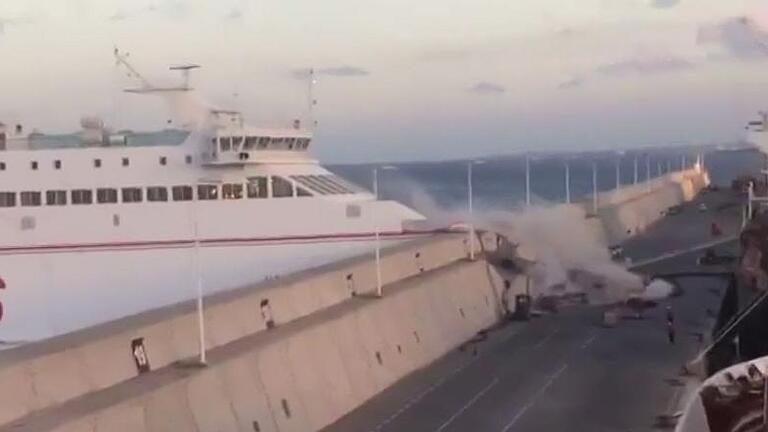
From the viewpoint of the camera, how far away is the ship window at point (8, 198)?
2151 inches

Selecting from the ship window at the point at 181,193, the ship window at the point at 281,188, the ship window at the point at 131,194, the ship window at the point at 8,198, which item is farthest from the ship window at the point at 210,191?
the ship window at the point at 8,198

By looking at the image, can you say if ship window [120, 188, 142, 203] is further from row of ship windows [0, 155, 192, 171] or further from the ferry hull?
the ferry hull

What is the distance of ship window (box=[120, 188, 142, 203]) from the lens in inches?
2114

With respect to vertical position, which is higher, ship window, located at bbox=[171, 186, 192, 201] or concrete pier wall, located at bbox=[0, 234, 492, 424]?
ship window, located at bbox=[171, 186, 192, 201]

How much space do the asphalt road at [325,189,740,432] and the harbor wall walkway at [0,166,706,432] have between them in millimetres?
686

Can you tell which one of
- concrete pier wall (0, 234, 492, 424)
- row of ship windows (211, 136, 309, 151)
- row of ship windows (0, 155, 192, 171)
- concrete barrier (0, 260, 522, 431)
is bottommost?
concrete barrier (0, 260, 522, 431)

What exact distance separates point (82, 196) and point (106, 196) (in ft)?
3.10

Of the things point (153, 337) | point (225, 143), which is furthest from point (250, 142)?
point (153, 337)

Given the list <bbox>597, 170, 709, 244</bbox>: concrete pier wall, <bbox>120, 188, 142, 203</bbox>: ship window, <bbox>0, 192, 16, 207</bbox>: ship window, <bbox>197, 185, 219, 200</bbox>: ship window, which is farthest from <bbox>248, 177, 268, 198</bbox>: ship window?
<bbox>597, 170, 709, 244</bbox>: concrete pier wall

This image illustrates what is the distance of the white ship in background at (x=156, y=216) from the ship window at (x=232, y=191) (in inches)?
2.1

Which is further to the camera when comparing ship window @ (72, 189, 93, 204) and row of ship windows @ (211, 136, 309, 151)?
ship window @ (72, 189, 93, 204)

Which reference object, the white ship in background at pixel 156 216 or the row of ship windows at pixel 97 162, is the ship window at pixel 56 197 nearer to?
the white ship in background at pixel 156 216

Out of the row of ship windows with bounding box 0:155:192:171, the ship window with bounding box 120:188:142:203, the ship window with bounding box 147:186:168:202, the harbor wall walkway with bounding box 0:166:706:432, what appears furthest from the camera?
the ship window with bounding box 120:188:142:203

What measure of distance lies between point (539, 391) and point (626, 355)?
5.13m
